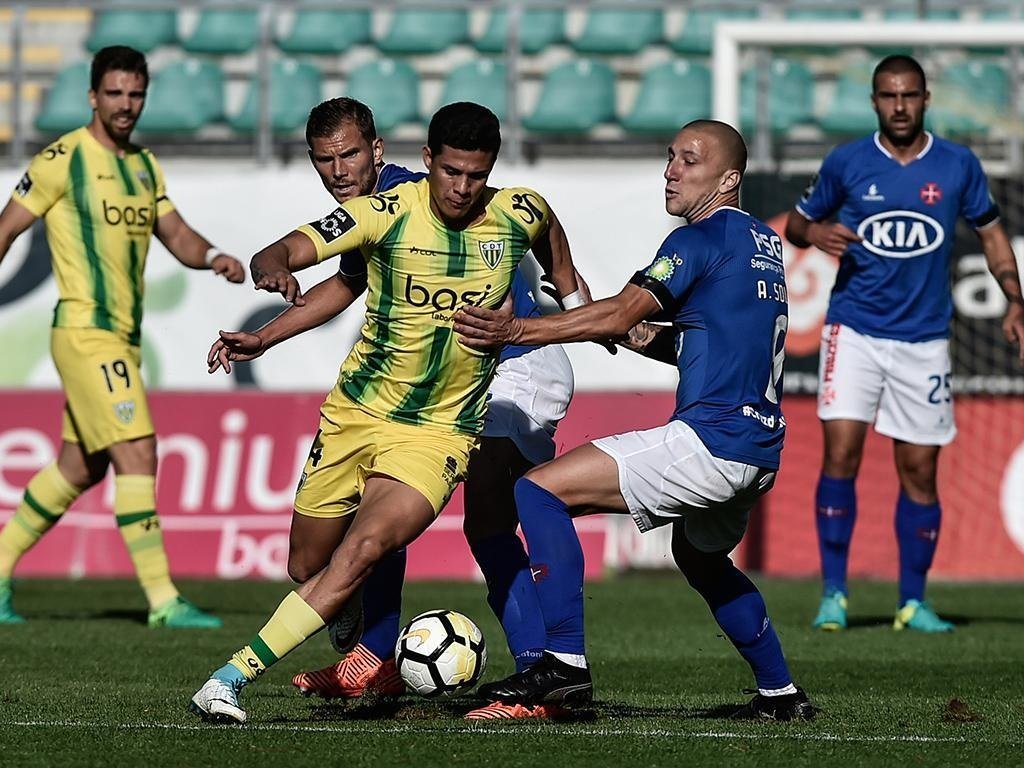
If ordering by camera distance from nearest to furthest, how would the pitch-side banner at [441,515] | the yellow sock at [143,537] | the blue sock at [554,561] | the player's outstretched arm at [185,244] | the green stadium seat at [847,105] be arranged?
the blue sock at [554,561] → the player's outstretched arm at [185,244] → the yellow sock at [143,537] → the pitch-side banner at [441,515] → the green stadium seat at [847,105]

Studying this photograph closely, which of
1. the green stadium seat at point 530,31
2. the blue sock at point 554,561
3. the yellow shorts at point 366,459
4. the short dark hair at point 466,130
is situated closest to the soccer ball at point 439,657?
the blue sock at point 554,561

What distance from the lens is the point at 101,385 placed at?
888 cm

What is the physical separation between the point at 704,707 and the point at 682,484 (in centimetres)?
108

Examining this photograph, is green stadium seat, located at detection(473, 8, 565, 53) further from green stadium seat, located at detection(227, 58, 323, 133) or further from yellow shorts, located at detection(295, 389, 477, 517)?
yellow shorts, located at detection(295, 389, 477, 517)

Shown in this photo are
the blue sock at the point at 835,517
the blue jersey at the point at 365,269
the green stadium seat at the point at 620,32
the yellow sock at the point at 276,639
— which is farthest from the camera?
the green stadium seat at the point at 620,32

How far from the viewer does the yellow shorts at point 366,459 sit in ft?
19.3

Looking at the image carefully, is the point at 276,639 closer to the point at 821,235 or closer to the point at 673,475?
the point at 673,475

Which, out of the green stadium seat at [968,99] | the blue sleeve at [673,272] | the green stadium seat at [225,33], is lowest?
the blue sleeve at [673,272]

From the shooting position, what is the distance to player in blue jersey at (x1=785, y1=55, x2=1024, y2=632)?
9234 mm

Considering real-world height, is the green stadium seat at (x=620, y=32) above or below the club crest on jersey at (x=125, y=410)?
above

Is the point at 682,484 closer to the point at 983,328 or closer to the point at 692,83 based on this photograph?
the point at 983,328

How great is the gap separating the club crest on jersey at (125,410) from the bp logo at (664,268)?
160 inches

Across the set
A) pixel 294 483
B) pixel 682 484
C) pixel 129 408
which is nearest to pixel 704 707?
pixel 682 484

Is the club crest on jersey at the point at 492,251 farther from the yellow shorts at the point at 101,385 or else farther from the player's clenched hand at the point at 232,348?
the yellow shorts at the point at 101,385
